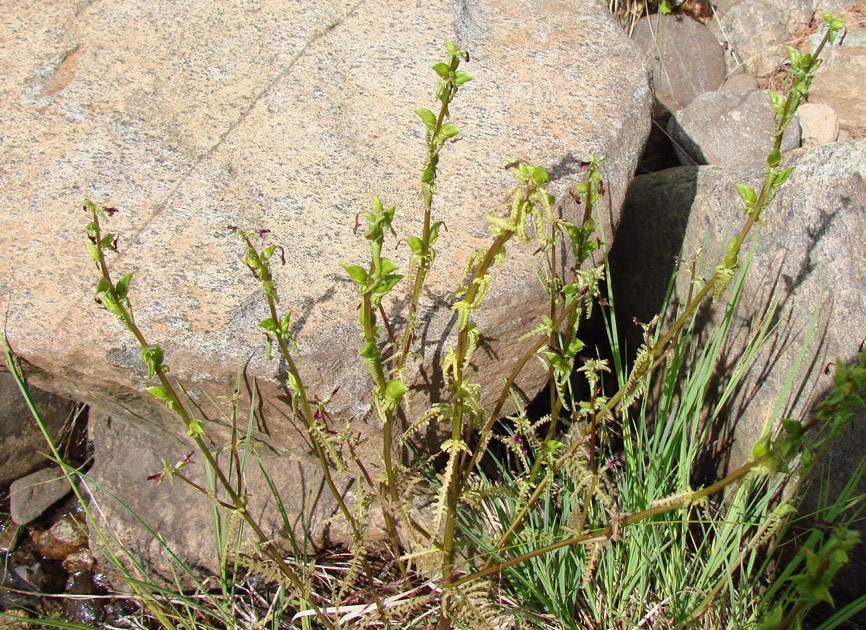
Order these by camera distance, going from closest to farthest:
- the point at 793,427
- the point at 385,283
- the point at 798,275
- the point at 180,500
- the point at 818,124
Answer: the point at 793,427 → the point at 385,283 → the point at 798,275 → the point at 180,500 → the point at 818,124

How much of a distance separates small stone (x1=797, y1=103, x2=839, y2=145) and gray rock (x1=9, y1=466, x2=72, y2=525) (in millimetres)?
4430

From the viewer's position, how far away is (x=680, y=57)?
14.3 feet

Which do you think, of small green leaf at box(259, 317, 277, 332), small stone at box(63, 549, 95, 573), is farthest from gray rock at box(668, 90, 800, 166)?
small stone at box(63, 549, 95, 573)

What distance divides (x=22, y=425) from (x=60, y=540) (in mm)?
540

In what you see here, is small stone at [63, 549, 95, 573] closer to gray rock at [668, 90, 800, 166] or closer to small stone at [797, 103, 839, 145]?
gray rock at [668, 90, 800, 166]

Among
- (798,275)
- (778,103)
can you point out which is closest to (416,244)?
(778,103)

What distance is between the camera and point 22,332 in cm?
200

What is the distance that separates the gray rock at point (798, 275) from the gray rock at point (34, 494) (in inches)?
111

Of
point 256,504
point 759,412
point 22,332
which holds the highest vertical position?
point 22,332

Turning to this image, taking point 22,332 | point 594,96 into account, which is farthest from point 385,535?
point 594,96

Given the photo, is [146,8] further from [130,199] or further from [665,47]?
[665,47]

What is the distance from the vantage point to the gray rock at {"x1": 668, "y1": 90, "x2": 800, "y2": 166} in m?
3.76

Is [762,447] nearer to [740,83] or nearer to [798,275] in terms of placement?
[798,275]

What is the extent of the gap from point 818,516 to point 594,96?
5.32ft
